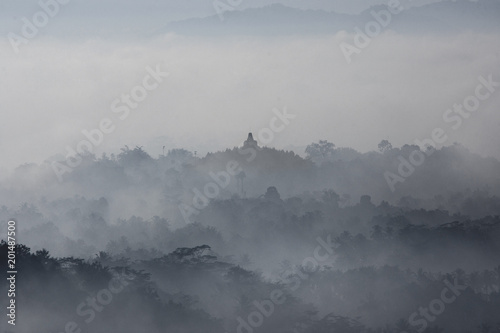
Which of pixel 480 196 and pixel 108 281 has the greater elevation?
pixel 480 196

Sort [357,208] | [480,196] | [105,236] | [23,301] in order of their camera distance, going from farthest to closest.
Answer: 1. [480,196]
2. [357,208]
3. [105,236]
4. [23,301]

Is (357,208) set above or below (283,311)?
above

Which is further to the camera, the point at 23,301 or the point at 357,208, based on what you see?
the point at 357,208

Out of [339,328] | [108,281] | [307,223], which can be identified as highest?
[307,223]

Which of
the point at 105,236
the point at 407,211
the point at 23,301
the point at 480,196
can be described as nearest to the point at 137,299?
the point at 23,301

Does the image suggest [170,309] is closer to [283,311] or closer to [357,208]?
[283,311]

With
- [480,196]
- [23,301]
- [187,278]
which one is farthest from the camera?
[480,196]

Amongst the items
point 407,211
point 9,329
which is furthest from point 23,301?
point 407,211

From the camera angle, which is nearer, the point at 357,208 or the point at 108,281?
the point at 108,281

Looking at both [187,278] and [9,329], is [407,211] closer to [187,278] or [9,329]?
[187,278]
